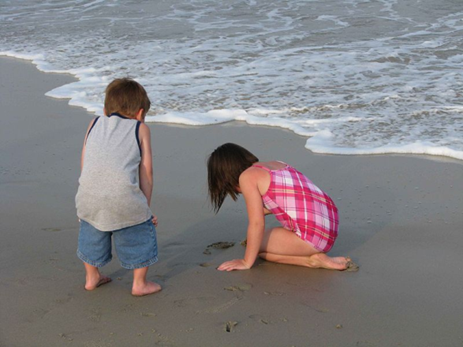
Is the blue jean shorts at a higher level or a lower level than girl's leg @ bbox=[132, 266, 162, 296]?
higher

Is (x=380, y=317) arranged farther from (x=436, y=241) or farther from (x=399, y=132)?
(x=399, y=132)

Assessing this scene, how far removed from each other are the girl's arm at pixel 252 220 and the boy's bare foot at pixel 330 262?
12.3 inches

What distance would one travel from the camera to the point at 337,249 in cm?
364

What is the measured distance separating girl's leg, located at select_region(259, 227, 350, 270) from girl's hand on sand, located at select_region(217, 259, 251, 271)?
0.16m

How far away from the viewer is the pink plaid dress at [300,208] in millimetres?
3377

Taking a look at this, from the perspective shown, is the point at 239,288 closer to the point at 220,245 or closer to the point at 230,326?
the point at 230,326

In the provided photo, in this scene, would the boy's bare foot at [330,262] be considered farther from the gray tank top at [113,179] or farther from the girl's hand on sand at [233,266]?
the gray tank top at [113,179]

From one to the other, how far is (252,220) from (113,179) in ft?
2.64

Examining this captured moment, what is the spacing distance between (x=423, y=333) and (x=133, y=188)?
1425mm

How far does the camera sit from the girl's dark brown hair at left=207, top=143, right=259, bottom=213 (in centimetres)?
335

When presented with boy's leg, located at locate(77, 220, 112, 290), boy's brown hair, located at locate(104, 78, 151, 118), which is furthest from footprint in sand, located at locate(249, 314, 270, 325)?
boy's brown hair, located at locate(104, 78, 151, 118)

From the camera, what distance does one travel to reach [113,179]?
9.57 feet

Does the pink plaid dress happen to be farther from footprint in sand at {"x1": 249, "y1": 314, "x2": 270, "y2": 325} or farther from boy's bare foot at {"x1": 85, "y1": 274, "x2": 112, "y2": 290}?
boy's bare foot at {"x1": 85, "y1": 274, "x2": 112, "y2": 290}

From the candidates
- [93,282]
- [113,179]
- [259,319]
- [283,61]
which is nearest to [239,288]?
[259,319]
